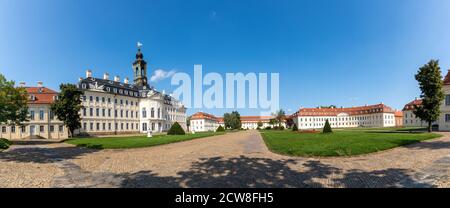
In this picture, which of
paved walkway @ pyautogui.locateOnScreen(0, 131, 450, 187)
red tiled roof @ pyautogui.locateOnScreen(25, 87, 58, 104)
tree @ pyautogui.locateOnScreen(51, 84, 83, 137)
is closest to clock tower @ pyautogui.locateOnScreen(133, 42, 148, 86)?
red tiled roof @ pyautogui.locateOnScreen(25, 87, 58, 104)

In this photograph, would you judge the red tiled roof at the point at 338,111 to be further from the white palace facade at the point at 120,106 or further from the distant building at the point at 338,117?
the white palace facade at the point at 120,106

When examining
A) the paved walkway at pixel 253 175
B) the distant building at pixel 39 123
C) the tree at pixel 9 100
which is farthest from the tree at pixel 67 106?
the paved walkway at pixel 253 175

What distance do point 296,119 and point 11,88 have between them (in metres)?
108

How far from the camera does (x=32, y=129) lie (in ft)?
131

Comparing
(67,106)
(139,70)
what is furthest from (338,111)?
(67,106)

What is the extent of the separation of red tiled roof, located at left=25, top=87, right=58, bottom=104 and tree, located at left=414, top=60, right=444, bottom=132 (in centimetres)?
5925

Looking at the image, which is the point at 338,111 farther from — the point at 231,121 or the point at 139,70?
the point at 139,70

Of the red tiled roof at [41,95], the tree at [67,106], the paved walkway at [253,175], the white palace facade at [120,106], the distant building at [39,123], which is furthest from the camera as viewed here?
the white palace facade at [120,106]

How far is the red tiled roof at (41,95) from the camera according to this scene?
40625 mm

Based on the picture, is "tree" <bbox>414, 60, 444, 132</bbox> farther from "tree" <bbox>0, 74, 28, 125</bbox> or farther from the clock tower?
the clock tower

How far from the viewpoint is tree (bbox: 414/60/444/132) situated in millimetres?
28141

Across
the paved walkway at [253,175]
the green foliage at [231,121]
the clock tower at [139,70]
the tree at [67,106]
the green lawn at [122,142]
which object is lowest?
the green foliage at [231,121]

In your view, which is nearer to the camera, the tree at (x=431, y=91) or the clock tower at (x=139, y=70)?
the tree at (x=431, y=91)
